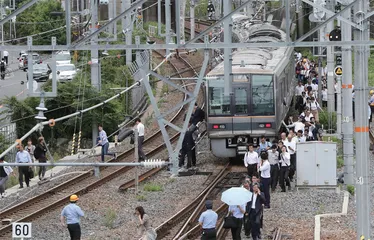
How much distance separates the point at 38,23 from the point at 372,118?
22.0 meters

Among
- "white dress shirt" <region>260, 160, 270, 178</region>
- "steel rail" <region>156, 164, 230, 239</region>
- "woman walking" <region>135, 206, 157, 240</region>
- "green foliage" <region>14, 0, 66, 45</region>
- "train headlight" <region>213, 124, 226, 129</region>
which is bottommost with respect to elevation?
"steel rail" <region>156, 164, 230, 239</region>

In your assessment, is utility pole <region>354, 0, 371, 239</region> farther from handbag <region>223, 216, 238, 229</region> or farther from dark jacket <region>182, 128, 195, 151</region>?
dark jacket <region>182, 128, 195, 151</region>

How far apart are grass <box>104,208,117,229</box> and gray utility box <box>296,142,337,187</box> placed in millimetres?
5138

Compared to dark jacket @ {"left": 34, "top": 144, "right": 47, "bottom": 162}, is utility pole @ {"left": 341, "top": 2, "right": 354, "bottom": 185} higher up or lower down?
higher up

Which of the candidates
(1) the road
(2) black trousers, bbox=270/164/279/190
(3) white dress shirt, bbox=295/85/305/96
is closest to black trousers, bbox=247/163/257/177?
(2) black trousers, bbox=270/164/279/190

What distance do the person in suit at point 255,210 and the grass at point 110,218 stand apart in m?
3.61

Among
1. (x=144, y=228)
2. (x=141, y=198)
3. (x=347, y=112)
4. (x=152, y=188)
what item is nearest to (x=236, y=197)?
(x=144, y=228)

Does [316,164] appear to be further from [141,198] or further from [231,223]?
[231,223]

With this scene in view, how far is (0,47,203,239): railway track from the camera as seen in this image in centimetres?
2134

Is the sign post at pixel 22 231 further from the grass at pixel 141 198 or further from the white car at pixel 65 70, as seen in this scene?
the white car at pixel 65 70

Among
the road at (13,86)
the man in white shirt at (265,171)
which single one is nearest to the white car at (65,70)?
the road at (13,86)

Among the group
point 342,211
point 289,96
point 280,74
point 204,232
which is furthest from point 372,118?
point 204,232

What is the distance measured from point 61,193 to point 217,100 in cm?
540

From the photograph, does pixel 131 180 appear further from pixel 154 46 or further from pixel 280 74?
pixel 154 46
